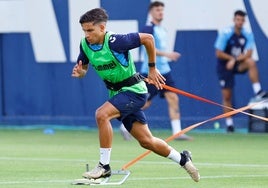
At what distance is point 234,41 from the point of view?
73.0 ft

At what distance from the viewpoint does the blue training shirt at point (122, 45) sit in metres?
12.5

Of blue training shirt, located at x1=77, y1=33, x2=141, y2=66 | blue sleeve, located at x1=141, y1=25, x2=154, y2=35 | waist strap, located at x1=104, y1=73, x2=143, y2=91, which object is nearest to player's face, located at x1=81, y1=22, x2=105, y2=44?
blue training shirt, located at x1=77, y1=33, x2=141, y2=66

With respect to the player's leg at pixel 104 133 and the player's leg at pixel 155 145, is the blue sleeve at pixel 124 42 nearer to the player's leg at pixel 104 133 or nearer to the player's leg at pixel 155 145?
the player's leg at pixel 104 133

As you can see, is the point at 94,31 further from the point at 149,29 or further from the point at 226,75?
the point at 226,75

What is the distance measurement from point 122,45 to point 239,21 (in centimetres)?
946

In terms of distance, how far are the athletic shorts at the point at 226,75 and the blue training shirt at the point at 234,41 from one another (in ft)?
1.02

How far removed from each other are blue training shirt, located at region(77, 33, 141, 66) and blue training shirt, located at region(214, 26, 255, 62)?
956 centimetres

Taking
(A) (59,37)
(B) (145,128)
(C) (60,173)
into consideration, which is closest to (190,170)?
(B) (145,128)

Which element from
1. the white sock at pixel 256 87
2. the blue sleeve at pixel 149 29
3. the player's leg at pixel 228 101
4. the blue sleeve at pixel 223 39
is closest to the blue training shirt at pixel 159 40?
the blue sleeve at pixel 149 29

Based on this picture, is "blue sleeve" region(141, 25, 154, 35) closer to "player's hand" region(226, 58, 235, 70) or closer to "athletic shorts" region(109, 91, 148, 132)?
"player's hand" region(226, 58, 235, 70)

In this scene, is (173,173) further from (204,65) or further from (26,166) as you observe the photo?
(204,65)

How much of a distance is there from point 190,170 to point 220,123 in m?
10.2

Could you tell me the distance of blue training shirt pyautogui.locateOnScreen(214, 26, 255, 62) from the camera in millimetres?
22000

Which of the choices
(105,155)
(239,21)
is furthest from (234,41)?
(105,155)
